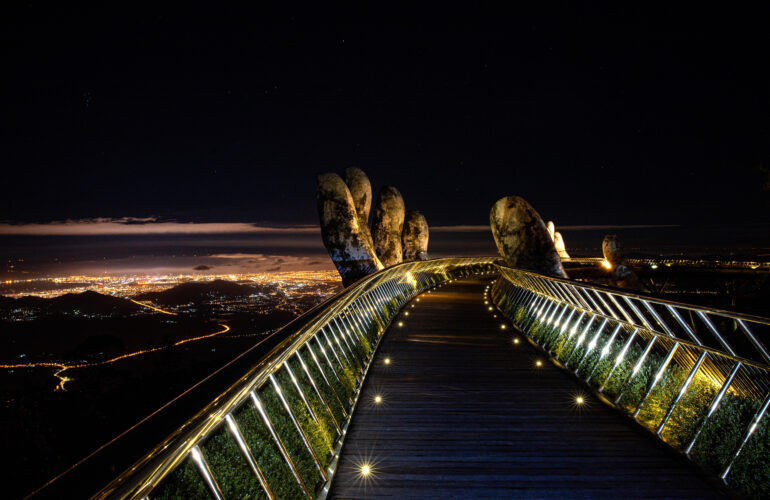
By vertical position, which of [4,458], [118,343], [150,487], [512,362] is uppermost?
[150,487]

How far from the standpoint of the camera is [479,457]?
3.92 m

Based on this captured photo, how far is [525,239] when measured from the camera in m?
15.6

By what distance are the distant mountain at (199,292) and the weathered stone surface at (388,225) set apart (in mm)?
33462

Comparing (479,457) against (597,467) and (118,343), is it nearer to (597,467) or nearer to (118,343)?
(597,467)

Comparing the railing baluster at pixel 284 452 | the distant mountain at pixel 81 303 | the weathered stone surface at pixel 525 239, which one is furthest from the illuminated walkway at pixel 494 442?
the distant mountain at pixel 81 303

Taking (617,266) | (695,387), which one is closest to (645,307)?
(695,387)

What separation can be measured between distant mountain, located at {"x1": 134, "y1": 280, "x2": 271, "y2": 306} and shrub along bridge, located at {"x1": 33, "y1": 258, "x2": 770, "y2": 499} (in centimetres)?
5373

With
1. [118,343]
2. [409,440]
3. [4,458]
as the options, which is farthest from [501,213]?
[118,343]

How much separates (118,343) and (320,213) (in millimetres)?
17936

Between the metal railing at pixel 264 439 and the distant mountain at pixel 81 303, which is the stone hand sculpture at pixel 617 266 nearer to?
the metal railing at pixel 264 439

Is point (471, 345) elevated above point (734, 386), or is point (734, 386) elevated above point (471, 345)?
point (734, 386)

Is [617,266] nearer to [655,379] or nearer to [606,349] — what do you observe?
[606,349]

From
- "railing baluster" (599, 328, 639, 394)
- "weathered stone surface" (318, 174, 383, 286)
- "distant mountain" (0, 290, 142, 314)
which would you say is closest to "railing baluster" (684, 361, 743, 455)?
"railing baluster" (599, 328, 639, 394)

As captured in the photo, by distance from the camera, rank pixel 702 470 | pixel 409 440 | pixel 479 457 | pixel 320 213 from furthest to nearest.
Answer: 1. pixel 320 213
2. pixel 409 440
3. pixel 479 457
4. pixel 702 470
